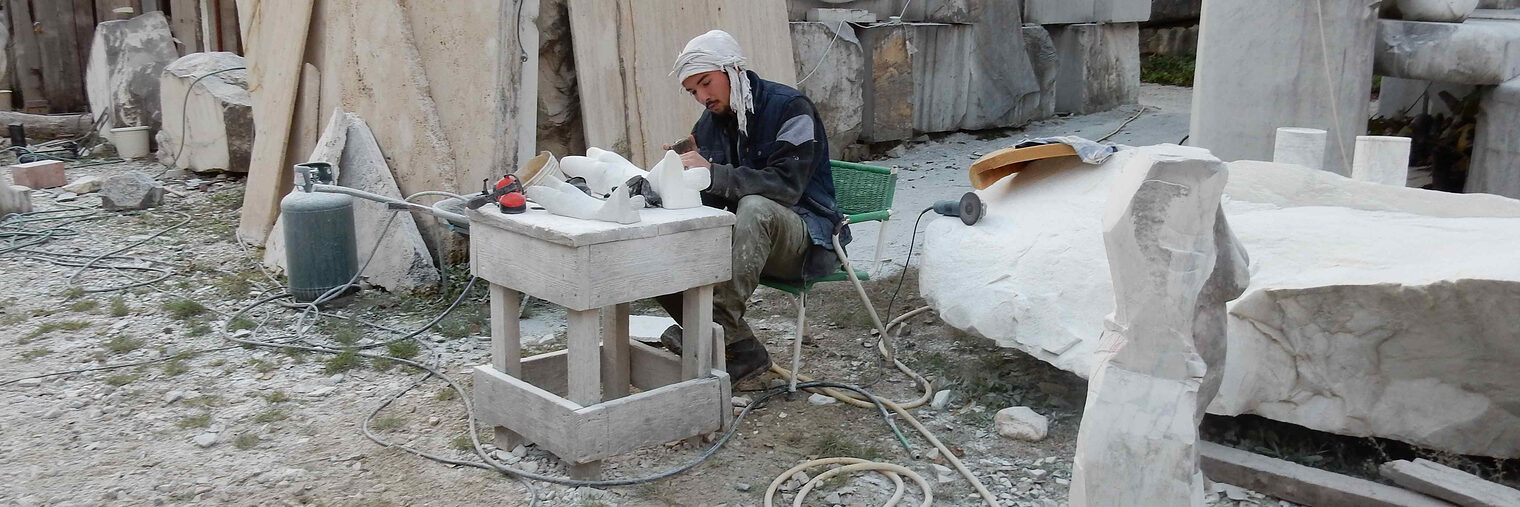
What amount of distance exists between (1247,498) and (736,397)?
1.68 metres

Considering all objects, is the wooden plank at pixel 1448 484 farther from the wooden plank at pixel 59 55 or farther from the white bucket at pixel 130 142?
the wooden plank at pixel 59 55

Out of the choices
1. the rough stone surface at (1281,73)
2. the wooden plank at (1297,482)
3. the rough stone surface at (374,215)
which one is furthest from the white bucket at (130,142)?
the wooden plank at (1297,482)

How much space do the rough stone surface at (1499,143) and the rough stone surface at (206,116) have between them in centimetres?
728

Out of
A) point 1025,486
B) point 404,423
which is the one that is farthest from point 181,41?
point 1025,486

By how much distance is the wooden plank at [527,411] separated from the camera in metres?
3.21

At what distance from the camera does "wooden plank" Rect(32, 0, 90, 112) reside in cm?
1070

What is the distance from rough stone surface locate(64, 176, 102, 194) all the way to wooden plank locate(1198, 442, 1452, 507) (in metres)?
7.39

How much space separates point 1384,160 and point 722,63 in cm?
234

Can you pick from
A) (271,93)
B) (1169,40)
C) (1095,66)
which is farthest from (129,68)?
(1169,40)

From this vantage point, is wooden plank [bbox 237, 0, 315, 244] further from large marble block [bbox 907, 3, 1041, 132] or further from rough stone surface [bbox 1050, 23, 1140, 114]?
rough stone surface [bbox 1050, 23, 1140, 114]

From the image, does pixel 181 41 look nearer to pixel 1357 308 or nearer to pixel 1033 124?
pixel 1033 124

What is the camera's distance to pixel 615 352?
3.78m

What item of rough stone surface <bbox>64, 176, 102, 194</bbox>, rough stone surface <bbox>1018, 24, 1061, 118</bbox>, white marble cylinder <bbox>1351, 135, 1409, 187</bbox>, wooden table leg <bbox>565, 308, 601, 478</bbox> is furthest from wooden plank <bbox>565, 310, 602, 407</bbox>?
rough stone surface <bbox>1018, 24, 1061, 118</bbox>

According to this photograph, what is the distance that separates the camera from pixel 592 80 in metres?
5.55
